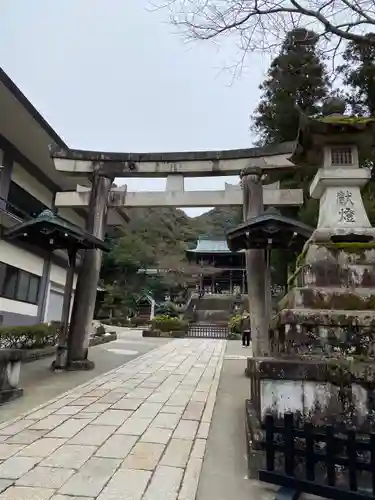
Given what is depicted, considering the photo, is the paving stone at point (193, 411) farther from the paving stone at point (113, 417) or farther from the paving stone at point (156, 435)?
the paving stone at point (113, 417)

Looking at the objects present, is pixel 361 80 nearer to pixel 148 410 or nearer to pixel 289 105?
pixel 289 105

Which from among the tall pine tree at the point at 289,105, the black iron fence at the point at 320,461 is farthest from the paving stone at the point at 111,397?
the tall pine tree at the point at 289,105

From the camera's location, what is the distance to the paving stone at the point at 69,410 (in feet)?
16.6

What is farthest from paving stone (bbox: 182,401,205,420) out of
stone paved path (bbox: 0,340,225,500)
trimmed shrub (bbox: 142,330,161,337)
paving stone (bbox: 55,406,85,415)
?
trimmed shrub (bbox: 142,330,161,337)

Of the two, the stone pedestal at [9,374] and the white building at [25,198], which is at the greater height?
the white building at [25,198]

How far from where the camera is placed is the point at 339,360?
10.7 feet

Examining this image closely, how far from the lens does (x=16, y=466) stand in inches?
126

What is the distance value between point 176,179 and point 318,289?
24.4 ft

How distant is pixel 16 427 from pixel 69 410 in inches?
37.5

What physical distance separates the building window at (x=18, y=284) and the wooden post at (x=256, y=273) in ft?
25.5

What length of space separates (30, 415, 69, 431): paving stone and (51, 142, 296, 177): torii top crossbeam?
22.4 feet

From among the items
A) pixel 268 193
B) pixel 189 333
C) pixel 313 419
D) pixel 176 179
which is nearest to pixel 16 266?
pixel 176 179

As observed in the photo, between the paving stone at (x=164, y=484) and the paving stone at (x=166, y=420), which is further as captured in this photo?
the paving stone at (x=166, y=420)

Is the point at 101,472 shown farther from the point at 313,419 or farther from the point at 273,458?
the point at 313,419
